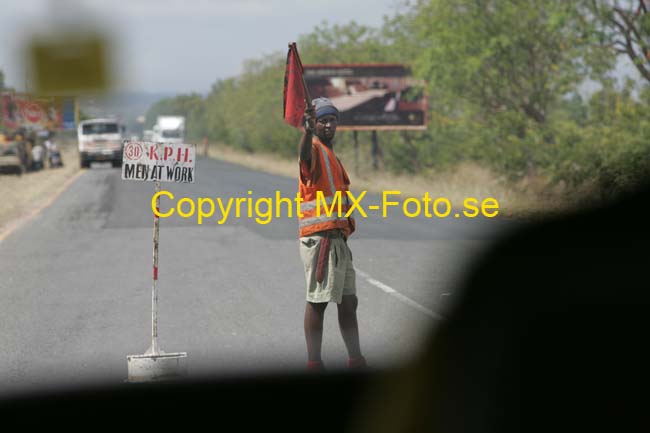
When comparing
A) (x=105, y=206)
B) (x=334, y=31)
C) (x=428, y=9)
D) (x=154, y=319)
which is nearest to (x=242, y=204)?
(x=105, y=206)

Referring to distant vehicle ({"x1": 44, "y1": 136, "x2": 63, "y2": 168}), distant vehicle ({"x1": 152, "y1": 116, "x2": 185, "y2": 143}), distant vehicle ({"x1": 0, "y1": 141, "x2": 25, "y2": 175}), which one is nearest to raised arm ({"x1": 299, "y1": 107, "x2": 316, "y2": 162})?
distant vehicle ({"x1": 0, "y1": 141, "x2": 25, "y2": 175})

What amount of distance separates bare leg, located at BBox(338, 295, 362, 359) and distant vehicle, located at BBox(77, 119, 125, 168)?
4085 cm

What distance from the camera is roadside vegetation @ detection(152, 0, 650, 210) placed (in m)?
21.6

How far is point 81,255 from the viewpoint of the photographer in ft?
44.8

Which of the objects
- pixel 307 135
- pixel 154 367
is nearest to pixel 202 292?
pixel 154 367

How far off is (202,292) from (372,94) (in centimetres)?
2852

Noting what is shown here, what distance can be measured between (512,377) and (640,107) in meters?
18.1

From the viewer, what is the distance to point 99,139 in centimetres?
4694

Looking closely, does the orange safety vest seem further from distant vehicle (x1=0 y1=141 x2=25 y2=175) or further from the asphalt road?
distant vehicle (x1=0 y1=141 x2=25 y2=175)

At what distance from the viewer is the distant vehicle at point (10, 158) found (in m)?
41.4

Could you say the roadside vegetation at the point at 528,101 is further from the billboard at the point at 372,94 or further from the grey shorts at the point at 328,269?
the grey shorts at the point at 328,269

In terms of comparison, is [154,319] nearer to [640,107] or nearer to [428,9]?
[640,107]

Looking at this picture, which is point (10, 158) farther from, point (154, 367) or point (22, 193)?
point (154, 367)

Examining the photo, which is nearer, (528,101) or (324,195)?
(324,195)
